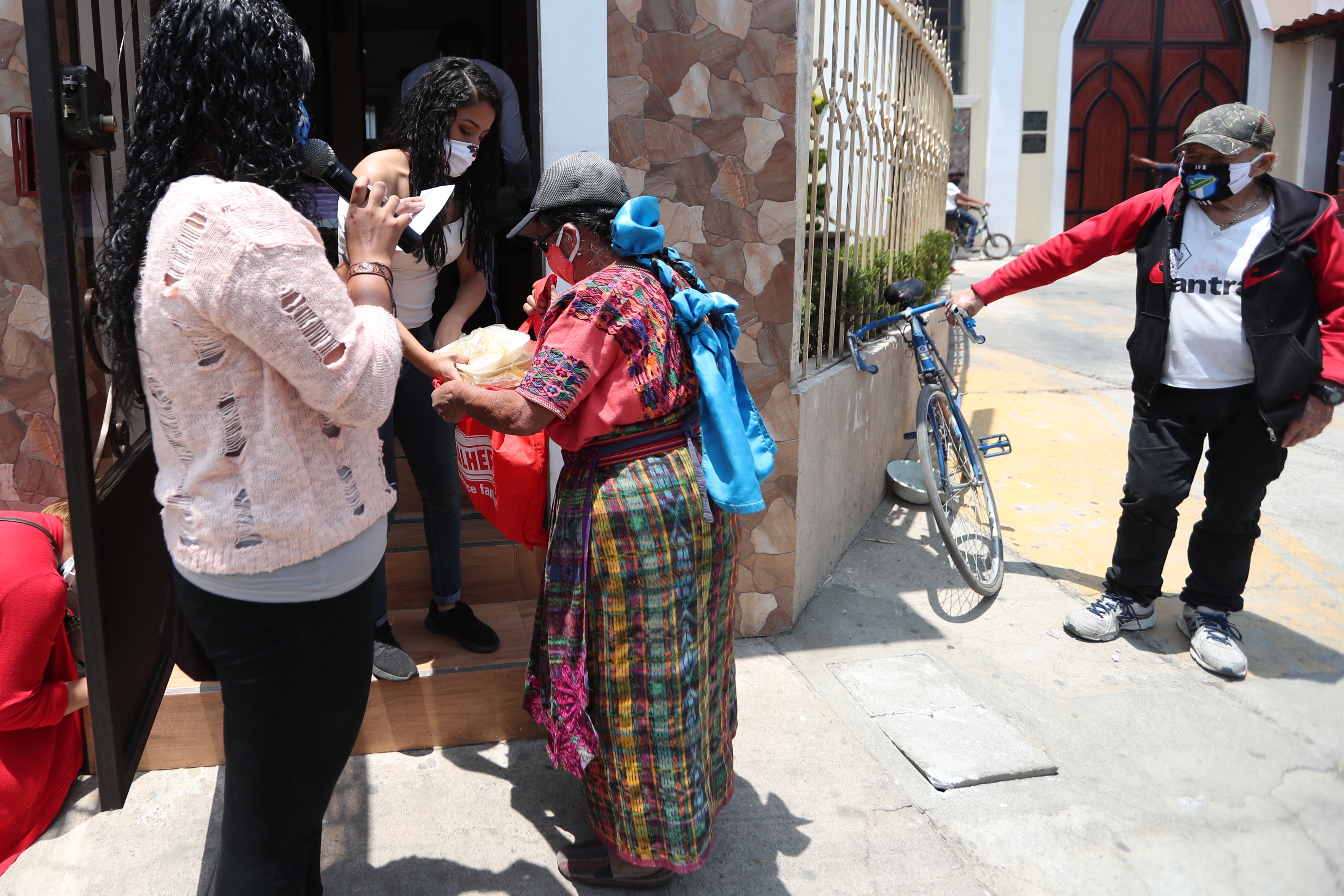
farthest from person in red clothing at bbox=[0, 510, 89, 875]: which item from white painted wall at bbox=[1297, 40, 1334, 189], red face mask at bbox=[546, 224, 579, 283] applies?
white painted wall at bbox=[1297, 40, 1334, 189]

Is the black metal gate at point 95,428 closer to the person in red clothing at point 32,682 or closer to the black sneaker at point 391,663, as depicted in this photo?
the person in red clothing at point 32,682

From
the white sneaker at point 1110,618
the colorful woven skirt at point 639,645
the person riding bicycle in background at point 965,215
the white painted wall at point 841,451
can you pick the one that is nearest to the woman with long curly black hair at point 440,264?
the colorful woven skirt at point 639,645

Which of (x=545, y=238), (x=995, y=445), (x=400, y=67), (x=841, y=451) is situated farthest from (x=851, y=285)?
(x=400, y=67)

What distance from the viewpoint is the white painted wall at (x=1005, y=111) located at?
1455 cm

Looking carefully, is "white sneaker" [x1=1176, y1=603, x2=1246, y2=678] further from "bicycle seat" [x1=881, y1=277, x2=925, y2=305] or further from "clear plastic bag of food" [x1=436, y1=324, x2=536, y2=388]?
"clear plastic bag of food" [x1=436, y1=324, x2=536, y2=388]

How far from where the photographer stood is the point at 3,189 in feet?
10.7

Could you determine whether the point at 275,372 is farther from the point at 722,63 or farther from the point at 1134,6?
the point at 1134,6

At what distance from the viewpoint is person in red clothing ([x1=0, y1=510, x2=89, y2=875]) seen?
2.45m

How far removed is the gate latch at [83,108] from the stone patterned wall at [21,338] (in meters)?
1.77

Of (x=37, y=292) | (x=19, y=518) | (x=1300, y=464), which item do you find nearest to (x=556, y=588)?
(x=19, y=518)

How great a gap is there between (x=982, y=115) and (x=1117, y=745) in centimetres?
1373

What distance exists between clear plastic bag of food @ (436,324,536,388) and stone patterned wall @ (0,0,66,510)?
1815mm

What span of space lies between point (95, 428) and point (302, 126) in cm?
87

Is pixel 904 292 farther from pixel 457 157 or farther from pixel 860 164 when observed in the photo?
pixel 457 157
